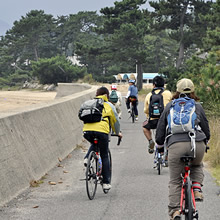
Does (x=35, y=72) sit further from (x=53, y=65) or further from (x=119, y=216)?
(x=119, y=216)

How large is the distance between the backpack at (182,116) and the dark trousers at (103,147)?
7.97 ft

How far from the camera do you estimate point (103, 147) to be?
865 centimetres

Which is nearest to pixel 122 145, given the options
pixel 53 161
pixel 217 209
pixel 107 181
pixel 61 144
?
pixel 61 144

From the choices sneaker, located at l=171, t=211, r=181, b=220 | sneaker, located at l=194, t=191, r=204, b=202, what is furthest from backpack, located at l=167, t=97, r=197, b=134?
sneaker, located at l=171, t=211, r=181, b=220

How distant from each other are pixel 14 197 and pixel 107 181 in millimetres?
1490

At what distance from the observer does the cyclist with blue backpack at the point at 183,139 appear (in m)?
5.99

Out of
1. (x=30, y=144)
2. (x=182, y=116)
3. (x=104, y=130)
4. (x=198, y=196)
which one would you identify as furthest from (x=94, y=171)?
(x=182, y=116)

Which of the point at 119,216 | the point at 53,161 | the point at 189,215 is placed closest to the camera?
the point at 189,215

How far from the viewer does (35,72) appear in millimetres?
85875

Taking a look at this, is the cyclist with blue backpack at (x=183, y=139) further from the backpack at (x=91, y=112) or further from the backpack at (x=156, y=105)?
Result: the backpack at (x=156, y=105)

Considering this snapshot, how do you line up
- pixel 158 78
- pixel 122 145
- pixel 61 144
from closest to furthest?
pixel 158 78 < pixel 61 144 < pixel 122 145

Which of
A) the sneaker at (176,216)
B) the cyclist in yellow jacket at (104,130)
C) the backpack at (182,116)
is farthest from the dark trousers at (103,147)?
the sneaker at (176,216)

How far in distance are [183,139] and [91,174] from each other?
277 cm

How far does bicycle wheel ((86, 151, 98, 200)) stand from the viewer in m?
8.27
